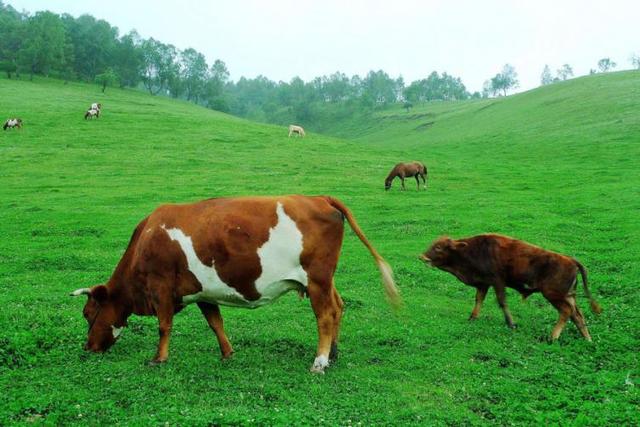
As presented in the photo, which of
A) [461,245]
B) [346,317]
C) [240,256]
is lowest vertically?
[346,317]

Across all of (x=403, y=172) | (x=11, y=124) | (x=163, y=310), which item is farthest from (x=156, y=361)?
(x=11, y=124)

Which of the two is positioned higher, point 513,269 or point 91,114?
point 513,269

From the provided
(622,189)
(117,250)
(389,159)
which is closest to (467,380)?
(117,250)

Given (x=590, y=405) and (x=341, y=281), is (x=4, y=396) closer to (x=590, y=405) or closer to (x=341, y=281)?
(x=590, y=405)

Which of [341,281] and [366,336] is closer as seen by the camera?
[366,336]

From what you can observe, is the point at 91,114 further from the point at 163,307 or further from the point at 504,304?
the point at 504,304

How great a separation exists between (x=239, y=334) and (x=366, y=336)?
2.28m

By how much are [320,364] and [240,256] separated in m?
1.97

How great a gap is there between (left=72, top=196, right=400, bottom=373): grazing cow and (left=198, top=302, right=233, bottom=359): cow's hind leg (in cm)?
48

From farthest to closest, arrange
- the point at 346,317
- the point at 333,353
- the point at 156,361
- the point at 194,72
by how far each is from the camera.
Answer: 1. the point at 194,72
2. the point at 346,317
3. the point at 333,353
4. the point at 156,361

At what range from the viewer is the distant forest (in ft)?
318

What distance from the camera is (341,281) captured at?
49.1 feet

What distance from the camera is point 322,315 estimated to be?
28.3 ft

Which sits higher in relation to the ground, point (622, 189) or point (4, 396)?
point (622, 189)
